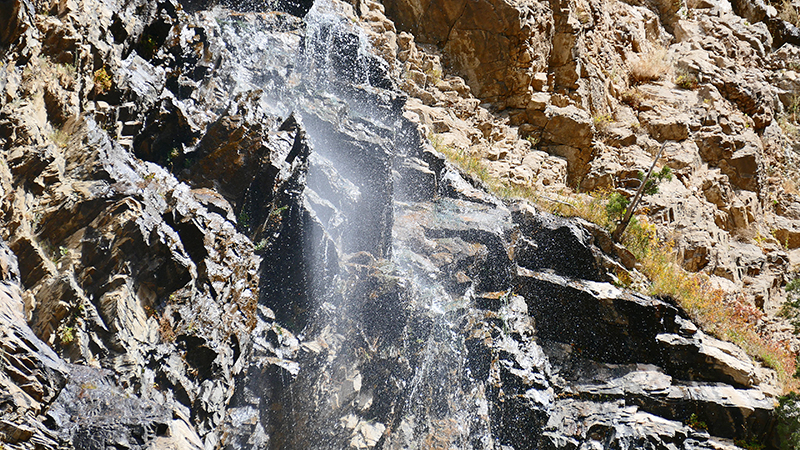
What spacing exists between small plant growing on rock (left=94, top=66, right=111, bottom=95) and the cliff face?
7cm

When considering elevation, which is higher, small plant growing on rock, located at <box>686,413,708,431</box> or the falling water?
the falling water

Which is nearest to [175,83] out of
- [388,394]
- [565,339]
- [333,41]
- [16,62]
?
[16,62]

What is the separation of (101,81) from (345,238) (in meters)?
4.88

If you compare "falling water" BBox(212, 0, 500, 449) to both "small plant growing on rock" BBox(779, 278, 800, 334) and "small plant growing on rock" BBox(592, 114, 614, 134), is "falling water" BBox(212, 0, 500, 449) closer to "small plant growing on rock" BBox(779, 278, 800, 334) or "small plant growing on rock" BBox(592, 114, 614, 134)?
"small plant growing on rock" BBox(592, 114, 614, 134)

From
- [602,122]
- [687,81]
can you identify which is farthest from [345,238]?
[687,81]

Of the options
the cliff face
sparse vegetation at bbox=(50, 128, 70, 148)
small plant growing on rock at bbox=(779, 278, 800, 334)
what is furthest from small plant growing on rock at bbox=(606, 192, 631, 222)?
sparse vegetation at bbox=(50, 128, 70, 148)

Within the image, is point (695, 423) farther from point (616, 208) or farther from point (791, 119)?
point (791, 119)

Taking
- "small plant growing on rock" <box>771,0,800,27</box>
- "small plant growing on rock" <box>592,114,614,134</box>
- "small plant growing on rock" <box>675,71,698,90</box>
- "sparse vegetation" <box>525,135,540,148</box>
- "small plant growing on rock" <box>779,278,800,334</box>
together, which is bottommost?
"small plant growing on rock" <box>779,278,800,334</box>

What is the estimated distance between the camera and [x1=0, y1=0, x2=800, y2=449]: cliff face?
621 cm

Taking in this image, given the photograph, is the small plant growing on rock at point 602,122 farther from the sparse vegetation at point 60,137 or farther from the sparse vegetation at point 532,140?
the sparse vegetation at point 60,137

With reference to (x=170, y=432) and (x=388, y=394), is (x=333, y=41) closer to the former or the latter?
(x=388, y=394)

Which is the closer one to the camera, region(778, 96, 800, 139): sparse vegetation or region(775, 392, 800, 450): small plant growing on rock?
region(775, 392, 800, 450): small plant growing on rock

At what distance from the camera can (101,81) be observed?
791 cm

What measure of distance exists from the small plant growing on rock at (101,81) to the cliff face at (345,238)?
7cm
